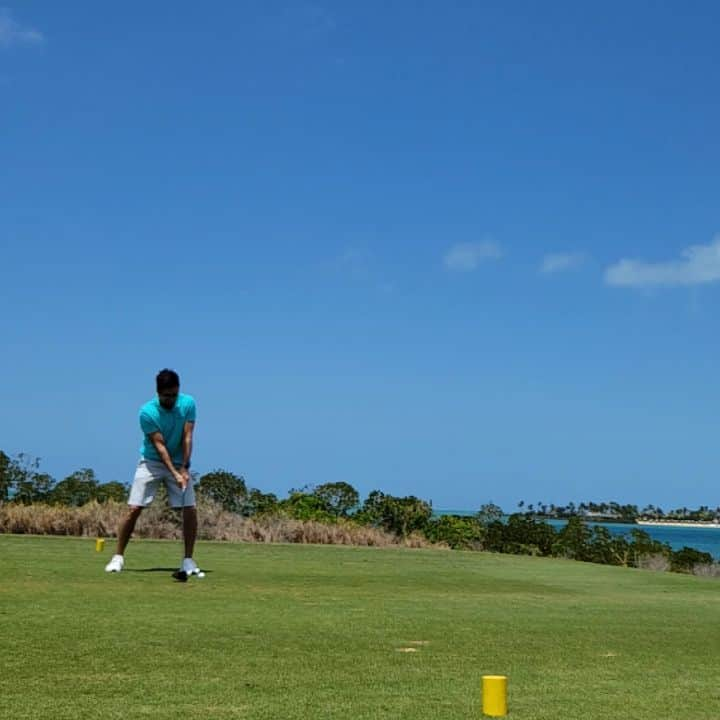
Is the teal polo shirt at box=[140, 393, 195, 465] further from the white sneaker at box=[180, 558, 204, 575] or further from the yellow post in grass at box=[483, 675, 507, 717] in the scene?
the yellow post in grass at box=[483, 675, 507, 717]

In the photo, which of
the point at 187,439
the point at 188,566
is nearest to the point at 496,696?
the point at 188,566

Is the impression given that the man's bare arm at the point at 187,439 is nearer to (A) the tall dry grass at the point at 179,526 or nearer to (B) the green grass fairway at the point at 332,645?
(B) the green grass fairway at the point at 332,645

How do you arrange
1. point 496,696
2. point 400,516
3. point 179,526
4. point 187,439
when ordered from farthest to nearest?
1. point 400,516
2. point 179,526
3. point 187,439
4. point 496,696

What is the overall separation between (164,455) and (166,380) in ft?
2.21

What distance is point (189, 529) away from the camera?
995 centimetres

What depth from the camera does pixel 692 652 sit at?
683cm

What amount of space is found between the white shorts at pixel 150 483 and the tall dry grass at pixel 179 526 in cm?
670

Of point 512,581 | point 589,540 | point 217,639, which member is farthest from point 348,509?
point 217,639

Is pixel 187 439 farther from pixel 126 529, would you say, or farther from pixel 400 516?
pixel 400 516

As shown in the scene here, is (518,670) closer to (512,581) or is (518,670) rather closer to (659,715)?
(659,715)

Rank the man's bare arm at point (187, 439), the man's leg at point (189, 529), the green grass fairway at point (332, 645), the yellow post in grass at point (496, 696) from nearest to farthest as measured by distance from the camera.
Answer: the yellow post in grass at point (496, 696)
the green grass fairway at point (332, 645)
the man's leg at point (189, 529)
the man's bare arm at point (187, 439)

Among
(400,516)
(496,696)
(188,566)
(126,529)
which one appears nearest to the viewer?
(496,696)

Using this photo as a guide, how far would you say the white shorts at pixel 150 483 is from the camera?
1016 cm

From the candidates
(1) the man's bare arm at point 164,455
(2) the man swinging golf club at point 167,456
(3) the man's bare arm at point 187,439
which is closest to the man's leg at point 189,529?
(2) the man swinging golf club at point 167,456
